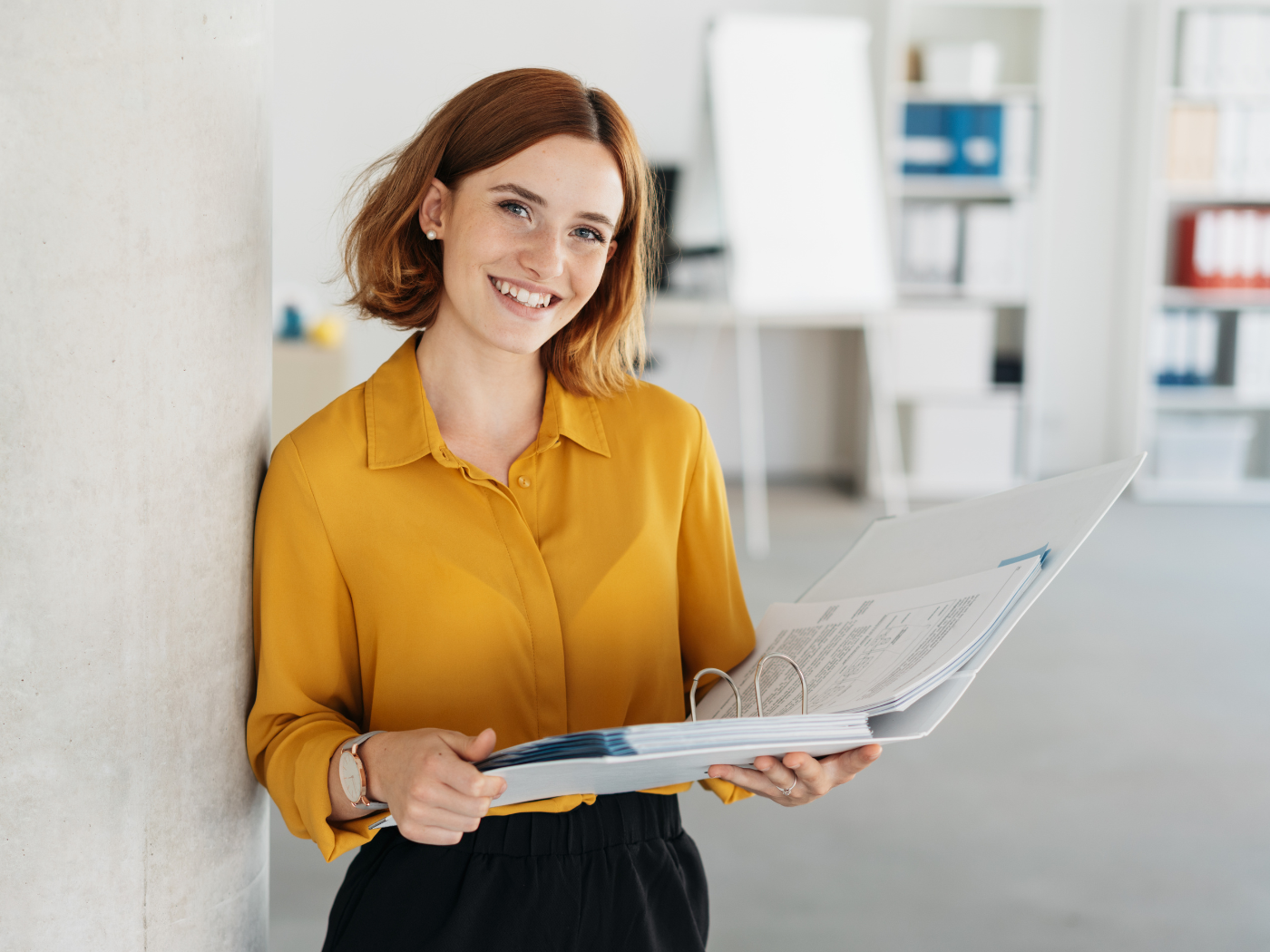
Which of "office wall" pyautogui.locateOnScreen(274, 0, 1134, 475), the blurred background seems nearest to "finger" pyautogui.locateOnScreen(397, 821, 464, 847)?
the blurred background

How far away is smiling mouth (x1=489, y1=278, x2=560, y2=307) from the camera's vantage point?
104 cm

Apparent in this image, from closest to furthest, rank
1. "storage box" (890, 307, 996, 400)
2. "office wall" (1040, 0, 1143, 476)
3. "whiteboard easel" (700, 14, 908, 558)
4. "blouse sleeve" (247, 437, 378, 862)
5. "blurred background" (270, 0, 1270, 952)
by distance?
"blouse sleeve" (247, 437, 378, 862) → "whiteboard easel" (700, 14, 908, 558) → "blurred background" (270, 0, 1270, 952) → "storage box" (890, 307, 996, 400) → "office wall" (1040, 0, 1143, 476)

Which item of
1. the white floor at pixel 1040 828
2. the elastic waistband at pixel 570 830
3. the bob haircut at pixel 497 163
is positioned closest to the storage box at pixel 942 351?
the white floor at pixel 1040 828

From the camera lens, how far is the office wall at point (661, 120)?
16.6 feet

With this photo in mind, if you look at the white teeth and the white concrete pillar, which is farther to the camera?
the white teeth

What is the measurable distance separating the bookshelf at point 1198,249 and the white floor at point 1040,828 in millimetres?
2061

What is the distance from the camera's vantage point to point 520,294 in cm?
104

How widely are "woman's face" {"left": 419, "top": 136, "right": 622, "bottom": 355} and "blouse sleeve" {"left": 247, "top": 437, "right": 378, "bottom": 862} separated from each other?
8.7 inches

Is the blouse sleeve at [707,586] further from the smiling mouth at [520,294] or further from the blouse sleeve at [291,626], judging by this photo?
the blouse sleeve at [291,626]

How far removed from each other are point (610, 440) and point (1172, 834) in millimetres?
1768

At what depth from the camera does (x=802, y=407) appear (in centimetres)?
568

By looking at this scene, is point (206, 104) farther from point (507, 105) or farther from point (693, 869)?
point (693, 869)

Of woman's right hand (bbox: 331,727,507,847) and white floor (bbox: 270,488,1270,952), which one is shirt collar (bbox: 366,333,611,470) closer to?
woman's right hand (bbox: 331,727,507,847)

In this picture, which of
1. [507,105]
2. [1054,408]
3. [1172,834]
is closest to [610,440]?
[507,105]
